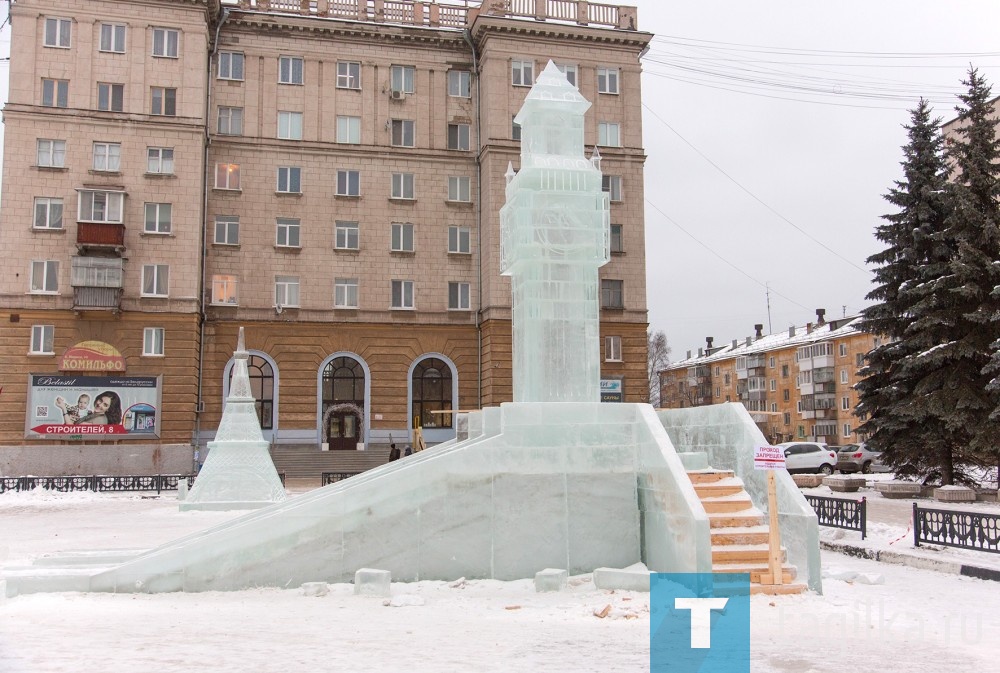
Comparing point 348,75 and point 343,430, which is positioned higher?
point 348,75

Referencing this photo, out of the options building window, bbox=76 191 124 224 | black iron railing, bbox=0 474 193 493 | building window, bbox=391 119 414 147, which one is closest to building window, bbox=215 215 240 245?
building window, bbox=76 191 124 224

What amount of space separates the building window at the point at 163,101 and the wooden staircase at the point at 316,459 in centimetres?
1514

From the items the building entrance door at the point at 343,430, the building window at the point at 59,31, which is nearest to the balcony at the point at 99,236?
the building window at the point at 59,31

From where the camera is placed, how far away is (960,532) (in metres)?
15.1

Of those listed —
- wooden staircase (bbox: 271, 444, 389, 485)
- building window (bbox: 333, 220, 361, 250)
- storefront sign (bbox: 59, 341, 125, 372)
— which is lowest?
wooden staircase (bbox: 271, 444, 389, 485)

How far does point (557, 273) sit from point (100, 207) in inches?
1125

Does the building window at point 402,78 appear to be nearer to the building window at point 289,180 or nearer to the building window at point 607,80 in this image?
the building window at point 289,180

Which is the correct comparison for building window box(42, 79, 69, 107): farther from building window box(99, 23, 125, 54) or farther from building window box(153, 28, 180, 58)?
building window box(153, 28, 180, 58)

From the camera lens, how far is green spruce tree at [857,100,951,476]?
89.1 ft

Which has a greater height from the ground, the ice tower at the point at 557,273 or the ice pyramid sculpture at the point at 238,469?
the ice tower at the point at 557,273

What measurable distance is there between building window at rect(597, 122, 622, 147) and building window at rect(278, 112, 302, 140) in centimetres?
1410

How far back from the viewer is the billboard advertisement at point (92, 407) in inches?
1380

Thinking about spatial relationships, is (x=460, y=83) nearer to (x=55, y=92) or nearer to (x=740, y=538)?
(x=55, y=92)

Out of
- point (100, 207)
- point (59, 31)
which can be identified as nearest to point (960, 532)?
point (100, 207)
